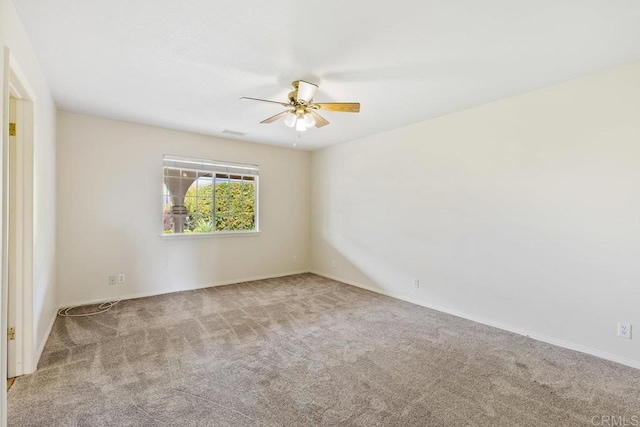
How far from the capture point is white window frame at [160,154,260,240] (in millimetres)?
4367

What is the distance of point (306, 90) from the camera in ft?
8.21

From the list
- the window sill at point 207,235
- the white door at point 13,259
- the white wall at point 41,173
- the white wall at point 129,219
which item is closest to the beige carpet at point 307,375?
the white door at point 13,259

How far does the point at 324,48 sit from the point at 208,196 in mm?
3335

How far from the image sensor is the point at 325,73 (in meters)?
2.54

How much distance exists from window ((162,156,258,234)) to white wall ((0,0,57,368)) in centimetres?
135

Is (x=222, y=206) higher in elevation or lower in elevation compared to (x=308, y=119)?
lower

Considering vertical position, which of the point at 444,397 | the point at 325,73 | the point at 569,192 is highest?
the point at 325,73

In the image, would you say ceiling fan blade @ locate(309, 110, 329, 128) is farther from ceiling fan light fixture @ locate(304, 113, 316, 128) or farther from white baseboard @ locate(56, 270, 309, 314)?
white baseboard @ locate(56, 270, 309, 314)

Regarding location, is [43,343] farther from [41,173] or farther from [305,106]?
[305,106]

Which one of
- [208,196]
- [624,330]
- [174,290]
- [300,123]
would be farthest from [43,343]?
[624,330]

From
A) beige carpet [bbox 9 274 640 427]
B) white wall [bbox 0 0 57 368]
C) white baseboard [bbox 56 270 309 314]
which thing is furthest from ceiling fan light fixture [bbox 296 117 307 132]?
white baseboard [bbox 56 270 309 314]

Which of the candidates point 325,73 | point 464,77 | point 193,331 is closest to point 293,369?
point 193,331

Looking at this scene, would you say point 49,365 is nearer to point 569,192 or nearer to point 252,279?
point 252,279

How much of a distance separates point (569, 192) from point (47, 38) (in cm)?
446
